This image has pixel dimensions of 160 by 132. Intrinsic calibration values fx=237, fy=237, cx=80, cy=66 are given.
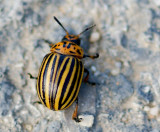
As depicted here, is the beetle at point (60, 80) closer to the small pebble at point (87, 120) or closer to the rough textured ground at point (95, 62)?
the small pebble at point (87, 120)

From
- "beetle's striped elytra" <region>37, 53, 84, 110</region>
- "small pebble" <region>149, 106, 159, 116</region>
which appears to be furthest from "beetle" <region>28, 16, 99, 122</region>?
"small pebble" <region>149, 106, 159, 116</region>

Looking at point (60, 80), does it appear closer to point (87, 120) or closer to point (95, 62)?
point (87, 120)

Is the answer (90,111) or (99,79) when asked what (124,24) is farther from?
(90,111)

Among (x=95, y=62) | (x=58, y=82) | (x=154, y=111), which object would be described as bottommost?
(x=154, y=111)

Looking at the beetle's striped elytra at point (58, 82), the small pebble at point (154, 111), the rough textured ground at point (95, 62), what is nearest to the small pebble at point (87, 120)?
the rough textured ground at point (95, 62)

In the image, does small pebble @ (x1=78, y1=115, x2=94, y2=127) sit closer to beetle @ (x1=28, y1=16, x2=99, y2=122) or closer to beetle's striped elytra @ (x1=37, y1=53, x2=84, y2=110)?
beetle @ (x1=28, y1=16, x2=99, y2=122)

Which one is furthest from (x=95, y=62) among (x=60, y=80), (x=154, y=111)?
(x=154, y=111)

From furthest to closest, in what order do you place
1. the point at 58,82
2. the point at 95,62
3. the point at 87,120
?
1. the point at 95,62
2. the point at 87,120
3. the point at 58,82
